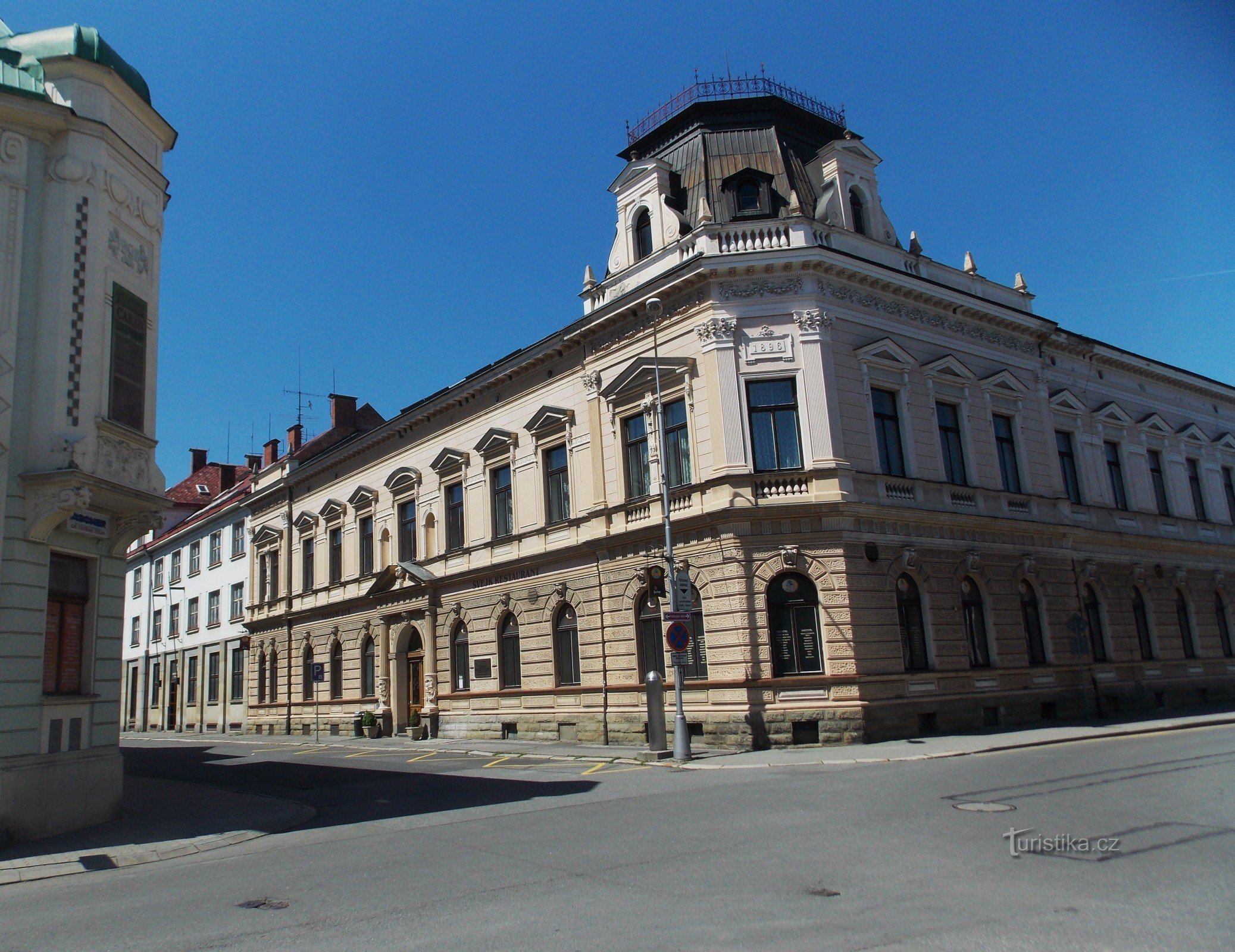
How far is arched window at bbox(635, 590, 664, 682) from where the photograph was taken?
23.3 m

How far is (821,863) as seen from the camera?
8453 millimetres

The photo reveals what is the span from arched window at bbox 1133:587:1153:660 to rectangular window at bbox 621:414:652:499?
54.1ft

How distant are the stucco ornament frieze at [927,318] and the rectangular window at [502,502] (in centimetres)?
1178

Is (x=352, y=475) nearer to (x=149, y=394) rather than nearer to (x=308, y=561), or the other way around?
(x=308, y=561)

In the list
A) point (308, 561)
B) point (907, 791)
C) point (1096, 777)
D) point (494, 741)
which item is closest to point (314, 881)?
point (907, 791)

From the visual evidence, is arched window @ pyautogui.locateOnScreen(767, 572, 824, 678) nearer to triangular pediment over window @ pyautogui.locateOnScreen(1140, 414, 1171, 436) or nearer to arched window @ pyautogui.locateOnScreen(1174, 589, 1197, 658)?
arched window @ pyautogui.locateOnScreen(1174, 589, 1197, 658)

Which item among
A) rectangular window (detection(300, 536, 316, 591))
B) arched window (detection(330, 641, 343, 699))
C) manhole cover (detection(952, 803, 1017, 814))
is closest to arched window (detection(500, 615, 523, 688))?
arched window (detection(330, 641, 343, 699))

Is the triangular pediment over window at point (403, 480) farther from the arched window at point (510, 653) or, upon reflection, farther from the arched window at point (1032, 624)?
the arched window at point (1032, 624)

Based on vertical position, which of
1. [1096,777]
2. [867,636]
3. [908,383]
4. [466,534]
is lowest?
[1096,777]

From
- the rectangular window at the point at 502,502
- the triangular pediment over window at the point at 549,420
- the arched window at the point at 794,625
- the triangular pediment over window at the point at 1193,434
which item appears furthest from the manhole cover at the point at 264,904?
the triangular pediment over window at the point at 1193,434

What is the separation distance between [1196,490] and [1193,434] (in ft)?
6.60

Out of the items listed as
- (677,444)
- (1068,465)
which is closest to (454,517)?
(677,444)

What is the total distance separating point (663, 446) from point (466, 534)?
11.4 metres

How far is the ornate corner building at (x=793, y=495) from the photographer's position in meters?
21.5
